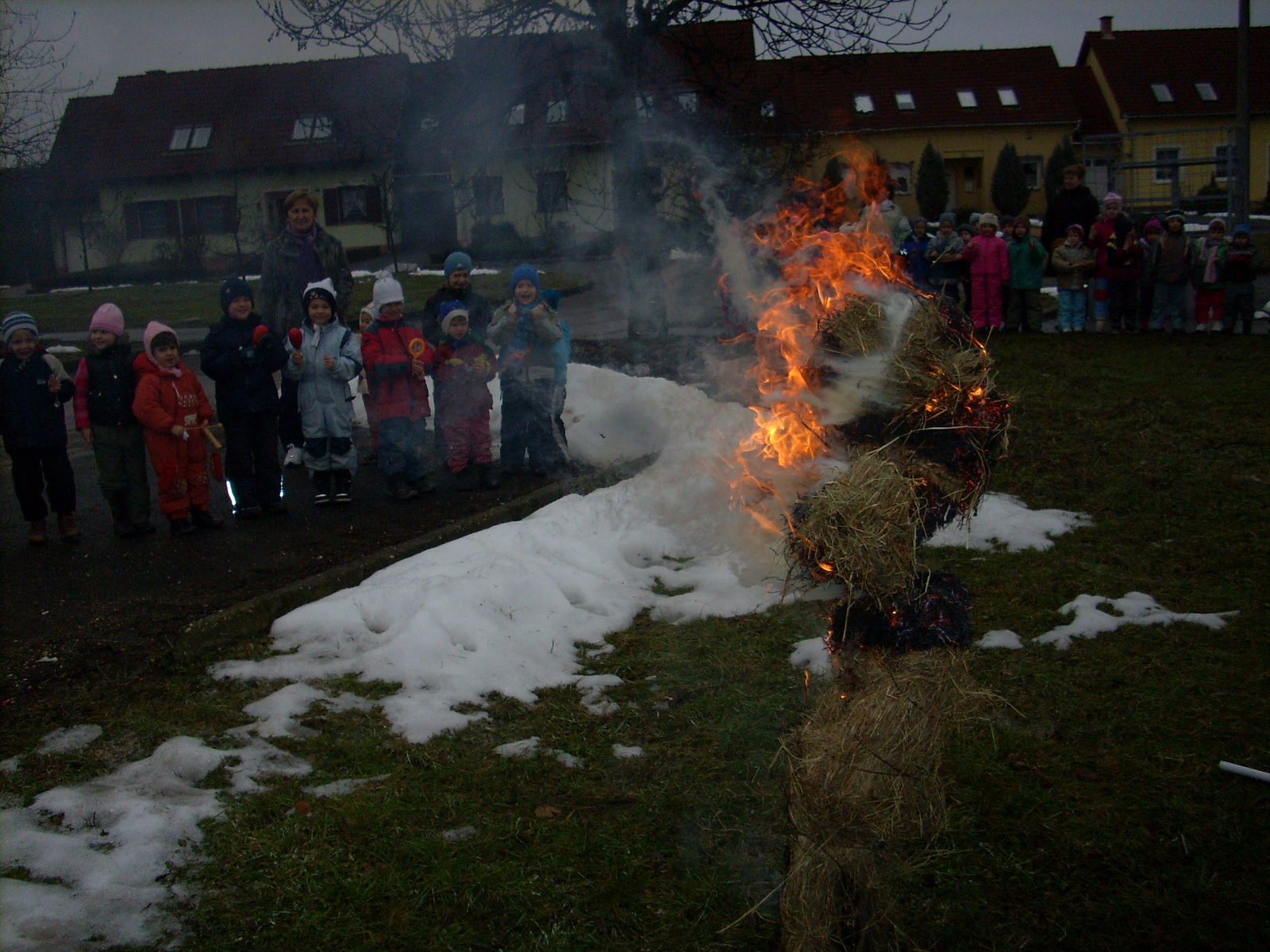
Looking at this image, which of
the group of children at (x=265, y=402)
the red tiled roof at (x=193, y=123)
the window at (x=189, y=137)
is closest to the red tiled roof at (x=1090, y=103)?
the red tiled roof at (x=193, y=123)

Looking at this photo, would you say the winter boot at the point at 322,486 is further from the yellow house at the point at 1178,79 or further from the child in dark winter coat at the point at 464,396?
the yellow house at the point at 1178,79

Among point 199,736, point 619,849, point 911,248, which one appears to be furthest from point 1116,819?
point 911,248

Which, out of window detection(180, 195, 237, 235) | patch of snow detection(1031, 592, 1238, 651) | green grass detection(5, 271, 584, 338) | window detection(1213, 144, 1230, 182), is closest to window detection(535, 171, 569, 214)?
green grass detection(5, 271, 584, 338)

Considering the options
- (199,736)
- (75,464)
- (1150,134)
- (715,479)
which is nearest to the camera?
(199,736)

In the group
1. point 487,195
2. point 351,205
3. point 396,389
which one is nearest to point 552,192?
point 487,195

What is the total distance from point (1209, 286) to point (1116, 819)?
11.8 m

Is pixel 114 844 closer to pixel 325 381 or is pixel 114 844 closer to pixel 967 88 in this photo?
pixel 325 381

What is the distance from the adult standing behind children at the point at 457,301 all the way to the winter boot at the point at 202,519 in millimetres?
2184

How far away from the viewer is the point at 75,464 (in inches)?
350

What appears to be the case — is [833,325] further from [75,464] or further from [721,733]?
[75,464]

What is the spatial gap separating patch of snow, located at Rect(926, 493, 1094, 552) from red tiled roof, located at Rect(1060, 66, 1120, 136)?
122 ft

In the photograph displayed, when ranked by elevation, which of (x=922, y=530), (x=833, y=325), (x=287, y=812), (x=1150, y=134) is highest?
(x=1150, y=134)

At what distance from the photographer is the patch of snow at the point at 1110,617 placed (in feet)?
17.1

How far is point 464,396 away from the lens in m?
8.08
